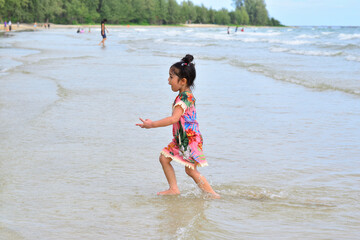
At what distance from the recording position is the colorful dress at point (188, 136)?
357 centimetres

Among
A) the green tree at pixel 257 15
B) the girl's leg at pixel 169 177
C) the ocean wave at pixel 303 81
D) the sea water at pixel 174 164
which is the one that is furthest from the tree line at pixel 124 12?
the girl's leg at pixel 169 177

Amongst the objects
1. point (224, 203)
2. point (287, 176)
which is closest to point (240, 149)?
point (287, 176)

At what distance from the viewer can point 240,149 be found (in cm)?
509

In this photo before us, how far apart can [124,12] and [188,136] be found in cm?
14432

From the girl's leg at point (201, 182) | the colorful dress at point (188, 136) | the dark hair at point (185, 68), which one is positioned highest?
the dark hair at point (185, 68)

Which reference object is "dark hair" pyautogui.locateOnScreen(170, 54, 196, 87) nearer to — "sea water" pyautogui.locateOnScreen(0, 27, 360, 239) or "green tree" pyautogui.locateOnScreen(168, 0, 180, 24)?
"sea water" pyautogui.locateOnScreen(0, 27, 360, 239)

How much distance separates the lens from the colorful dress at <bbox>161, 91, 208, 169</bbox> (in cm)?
357

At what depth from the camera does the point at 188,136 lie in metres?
3.60

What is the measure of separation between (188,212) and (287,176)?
4.24 ft

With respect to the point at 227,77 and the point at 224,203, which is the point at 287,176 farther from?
the point at 227,77

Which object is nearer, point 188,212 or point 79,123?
point 188,212

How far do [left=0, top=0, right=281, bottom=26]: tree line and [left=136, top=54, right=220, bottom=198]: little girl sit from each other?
77.5 metres

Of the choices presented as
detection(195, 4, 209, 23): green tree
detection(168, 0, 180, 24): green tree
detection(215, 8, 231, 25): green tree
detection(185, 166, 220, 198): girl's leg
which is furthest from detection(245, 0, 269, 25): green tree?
detection(185, 166, 220, 198): girl's leg

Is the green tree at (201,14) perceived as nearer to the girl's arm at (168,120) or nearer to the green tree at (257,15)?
the green tree at (257,15)
